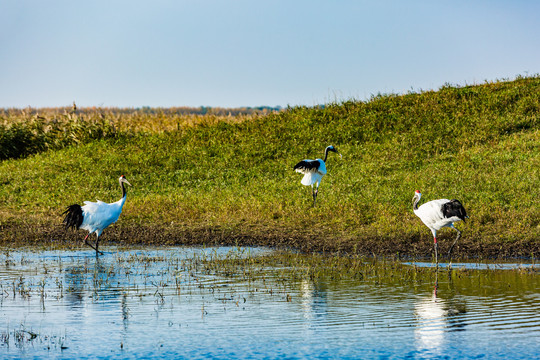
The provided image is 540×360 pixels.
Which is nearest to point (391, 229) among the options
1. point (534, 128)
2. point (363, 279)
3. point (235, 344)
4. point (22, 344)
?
point (363, 279)

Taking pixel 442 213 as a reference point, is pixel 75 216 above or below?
above

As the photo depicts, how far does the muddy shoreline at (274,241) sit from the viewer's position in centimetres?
1404

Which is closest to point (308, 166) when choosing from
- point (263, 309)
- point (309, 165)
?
point (309, 165)

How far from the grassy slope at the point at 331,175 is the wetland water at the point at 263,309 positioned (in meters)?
3.22

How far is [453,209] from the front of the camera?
1280 cm

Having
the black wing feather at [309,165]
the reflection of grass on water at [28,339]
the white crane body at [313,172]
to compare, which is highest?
the black wing feather at [309,165]

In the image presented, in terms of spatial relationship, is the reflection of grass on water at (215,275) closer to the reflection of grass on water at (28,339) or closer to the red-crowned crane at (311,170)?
the reflection of grass on water at (28,339)

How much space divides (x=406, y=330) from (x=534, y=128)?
22452 millimetres

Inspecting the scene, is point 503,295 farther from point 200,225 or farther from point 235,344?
point 200,225

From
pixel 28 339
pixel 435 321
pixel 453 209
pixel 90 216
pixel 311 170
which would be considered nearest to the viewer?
pixel 28 339

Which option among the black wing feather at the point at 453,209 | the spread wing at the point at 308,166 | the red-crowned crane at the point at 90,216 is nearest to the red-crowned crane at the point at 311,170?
the spread wing at the point at 308,166

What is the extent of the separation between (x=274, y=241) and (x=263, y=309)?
21.9ft

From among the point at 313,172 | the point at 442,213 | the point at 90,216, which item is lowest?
the point at 442,213

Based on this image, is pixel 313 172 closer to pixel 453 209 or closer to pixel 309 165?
pixel 309 165
